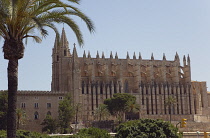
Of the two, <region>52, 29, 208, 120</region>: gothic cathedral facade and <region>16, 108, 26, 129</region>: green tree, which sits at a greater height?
<region>52, 29, 208, 120</region>: gothic cathedral facade

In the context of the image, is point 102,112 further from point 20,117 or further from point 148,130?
point 148,130

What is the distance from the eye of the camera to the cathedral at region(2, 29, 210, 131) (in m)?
78.0

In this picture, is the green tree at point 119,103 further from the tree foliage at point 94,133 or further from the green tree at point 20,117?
the tree foliage at point 94,133

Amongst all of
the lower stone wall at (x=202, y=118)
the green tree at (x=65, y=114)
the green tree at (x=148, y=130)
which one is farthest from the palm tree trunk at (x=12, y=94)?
the lower stone wall at (x=202, y=118)

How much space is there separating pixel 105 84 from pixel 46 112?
56.7 feet

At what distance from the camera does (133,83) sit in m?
84.3

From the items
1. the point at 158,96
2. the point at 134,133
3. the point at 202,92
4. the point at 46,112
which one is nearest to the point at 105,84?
the point at 158,96

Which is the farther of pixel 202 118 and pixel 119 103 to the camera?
pixel 202 118

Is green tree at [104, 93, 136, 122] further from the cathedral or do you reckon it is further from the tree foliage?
the tree foliage

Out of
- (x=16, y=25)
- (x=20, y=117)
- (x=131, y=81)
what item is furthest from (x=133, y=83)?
(x=16, y=25)

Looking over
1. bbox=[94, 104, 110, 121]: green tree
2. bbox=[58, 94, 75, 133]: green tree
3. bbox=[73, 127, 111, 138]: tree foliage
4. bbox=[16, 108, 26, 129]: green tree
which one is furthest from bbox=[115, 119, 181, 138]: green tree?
bbox=[94, 104, 110, 121]: green tree

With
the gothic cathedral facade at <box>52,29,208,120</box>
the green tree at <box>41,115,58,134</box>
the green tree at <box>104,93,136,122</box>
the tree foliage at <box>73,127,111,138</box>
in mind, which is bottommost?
the green tree at <box>41,115,58,134</box>

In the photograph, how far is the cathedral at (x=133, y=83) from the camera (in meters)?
78.0

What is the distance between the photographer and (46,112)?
6694cm
